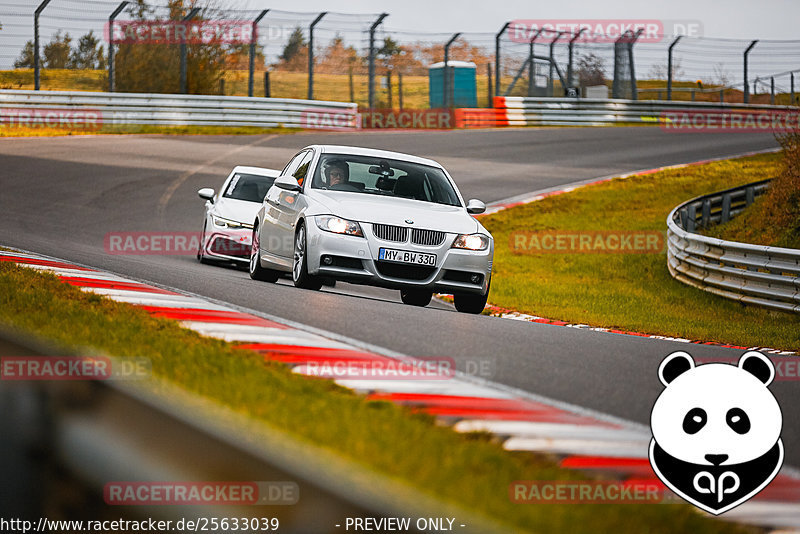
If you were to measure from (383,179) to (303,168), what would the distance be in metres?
1.05

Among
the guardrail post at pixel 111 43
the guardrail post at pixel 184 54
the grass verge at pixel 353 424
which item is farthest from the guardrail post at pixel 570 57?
the grass verge at pixel 353 424

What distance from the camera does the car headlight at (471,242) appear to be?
1054 centimetres

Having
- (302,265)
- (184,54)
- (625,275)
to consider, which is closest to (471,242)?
(302,265)

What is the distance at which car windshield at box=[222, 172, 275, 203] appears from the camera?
15.8 metres

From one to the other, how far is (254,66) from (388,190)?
2428cm

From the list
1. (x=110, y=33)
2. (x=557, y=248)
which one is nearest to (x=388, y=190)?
(x=557, y=248)

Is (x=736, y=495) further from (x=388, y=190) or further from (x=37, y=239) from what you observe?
(x=37, y=239)

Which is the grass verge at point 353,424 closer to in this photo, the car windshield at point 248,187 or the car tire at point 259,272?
the car tire at point 259,272
